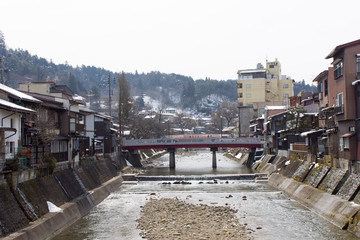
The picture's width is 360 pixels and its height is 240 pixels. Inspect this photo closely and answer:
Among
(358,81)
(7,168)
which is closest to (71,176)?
(7,168)

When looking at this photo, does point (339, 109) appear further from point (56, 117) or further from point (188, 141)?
point (188, 141)

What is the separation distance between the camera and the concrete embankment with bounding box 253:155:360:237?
21391 mm

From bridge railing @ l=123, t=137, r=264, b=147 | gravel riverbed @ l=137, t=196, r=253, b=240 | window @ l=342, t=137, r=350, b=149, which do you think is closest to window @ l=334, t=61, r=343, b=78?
window @ l=342, t=137, r=350, b=149

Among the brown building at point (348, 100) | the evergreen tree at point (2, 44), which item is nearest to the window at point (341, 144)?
the brown building at point (348, 100)

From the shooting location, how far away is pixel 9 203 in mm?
18641

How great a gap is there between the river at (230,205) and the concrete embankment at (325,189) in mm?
636

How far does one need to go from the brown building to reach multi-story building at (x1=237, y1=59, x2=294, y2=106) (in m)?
67.1

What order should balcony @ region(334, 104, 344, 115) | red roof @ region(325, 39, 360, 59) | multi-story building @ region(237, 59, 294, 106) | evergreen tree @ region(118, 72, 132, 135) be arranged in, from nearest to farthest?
1. red roof @ region(325, 39, 360, 59)
2. balcony @ region(334, 104, 344, 115)
3. evergreen tree @ region(118, 72, 132, 135)
4. multi-story building @ region(237, 59, 294, 106)

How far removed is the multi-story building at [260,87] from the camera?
314 feet

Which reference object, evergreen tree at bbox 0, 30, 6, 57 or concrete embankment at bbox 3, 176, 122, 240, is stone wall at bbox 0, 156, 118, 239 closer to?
concrete embankment at bbox 3, 176, 122, 240

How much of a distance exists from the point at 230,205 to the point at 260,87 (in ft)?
226

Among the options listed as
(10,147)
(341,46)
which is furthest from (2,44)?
(341,46)

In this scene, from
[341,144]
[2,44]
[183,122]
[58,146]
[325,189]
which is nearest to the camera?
[325,189]

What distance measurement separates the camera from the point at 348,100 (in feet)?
85.5
